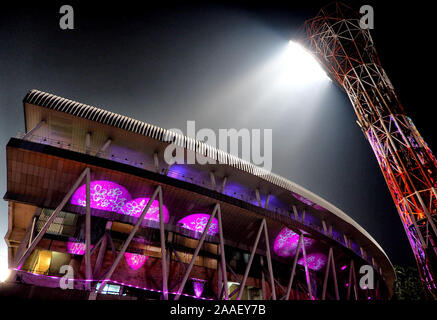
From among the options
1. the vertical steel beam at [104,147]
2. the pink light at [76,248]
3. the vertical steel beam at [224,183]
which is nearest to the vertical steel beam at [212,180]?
the vertical steel beam at [224,183]

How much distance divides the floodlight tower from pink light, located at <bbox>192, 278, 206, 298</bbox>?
820 inches

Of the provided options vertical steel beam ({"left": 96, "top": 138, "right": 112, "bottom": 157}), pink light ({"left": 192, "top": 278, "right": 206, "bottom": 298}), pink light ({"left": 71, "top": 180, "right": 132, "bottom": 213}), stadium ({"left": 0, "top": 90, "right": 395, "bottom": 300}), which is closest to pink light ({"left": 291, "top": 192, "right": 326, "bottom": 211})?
stadium ({"left": 0, "top": 90, "right": 395, "bottom": 300})

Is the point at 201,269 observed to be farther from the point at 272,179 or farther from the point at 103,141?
the point at 103,141

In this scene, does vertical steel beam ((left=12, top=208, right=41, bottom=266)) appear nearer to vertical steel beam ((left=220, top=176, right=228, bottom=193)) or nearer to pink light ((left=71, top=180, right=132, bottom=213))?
pink light ((left=71, top=180, right=132, bottom=213))

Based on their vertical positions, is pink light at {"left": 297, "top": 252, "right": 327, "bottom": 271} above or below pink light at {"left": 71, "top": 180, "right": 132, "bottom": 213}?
below

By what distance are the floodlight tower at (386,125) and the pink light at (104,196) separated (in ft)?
88.4

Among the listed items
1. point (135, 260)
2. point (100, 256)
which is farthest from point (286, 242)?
point (100, 256)

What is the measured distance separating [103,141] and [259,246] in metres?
18.0

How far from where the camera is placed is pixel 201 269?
23.5m

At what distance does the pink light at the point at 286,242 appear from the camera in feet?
85.8

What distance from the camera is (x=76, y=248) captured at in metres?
19.9

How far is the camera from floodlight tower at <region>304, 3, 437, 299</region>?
25828 millimetres

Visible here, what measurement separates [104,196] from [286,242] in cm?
1791
